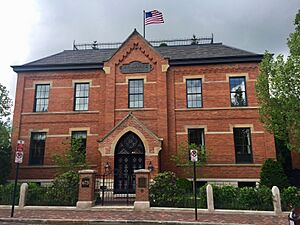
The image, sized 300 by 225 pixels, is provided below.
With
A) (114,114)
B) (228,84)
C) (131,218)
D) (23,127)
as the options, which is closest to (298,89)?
(228,84)

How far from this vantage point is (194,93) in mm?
20938

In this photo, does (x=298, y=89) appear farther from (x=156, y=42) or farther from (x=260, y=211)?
(x=156, y=42)

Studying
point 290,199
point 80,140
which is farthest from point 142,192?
point 80,140

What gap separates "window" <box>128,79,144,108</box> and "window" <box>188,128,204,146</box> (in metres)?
4.33

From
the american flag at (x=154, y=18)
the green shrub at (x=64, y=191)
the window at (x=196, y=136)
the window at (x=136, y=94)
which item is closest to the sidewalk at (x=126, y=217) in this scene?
the green shrub at (x=64, y=191)

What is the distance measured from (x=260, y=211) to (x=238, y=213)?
106cm

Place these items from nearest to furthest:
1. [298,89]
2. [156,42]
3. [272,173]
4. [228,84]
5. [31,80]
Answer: [298,89] → [272,173] → [228,84] → [31,80] → [156,42]

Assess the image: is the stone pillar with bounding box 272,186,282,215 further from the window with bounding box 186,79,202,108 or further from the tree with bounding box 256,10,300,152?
the window with bounding box 186,79,202,108

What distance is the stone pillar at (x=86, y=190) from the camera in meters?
13.2

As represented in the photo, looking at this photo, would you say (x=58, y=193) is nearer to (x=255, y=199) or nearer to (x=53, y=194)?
(x=53, y=194)

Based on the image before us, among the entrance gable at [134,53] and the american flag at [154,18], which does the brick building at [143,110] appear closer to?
the entrance gable at [134,53]

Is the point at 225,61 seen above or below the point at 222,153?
above

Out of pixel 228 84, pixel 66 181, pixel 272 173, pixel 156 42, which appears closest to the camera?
pixel 66 181

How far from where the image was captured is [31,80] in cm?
2217
